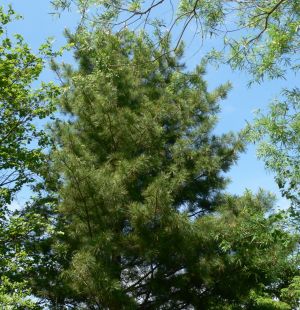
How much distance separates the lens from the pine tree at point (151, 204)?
25.7 feet

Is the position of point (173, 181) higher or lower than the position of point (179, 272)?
higher

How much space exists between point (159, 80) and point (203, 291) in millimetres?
5727

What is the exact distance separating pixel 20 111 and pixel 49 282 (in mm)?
4088

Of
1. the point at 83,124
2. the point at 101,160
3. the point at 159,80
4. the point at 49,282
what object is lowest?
the point at 49,282

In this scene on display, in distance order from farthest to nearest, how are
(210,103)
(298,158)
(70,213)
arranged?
(210,103)
(70,213)
(298,158)

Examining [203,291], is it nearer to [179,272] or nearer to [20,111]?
[179,272]

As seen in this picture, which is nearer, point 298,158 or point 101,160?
point 298,158

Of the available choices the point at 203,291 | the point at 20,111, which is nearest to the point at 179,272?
the point at 203,291

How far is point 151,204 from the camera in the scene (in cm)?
787

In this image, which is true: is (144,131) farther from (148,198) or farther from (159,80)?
→ (159,80)

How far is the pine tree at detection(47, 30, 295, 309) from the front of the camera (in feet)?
25.7

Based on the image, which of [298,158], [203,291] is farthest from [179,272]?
[298,158]

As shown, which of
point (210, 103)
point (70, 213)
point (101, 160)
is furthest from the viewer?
point (210, 103)

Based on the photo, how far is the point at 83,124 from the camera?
10.3 m
